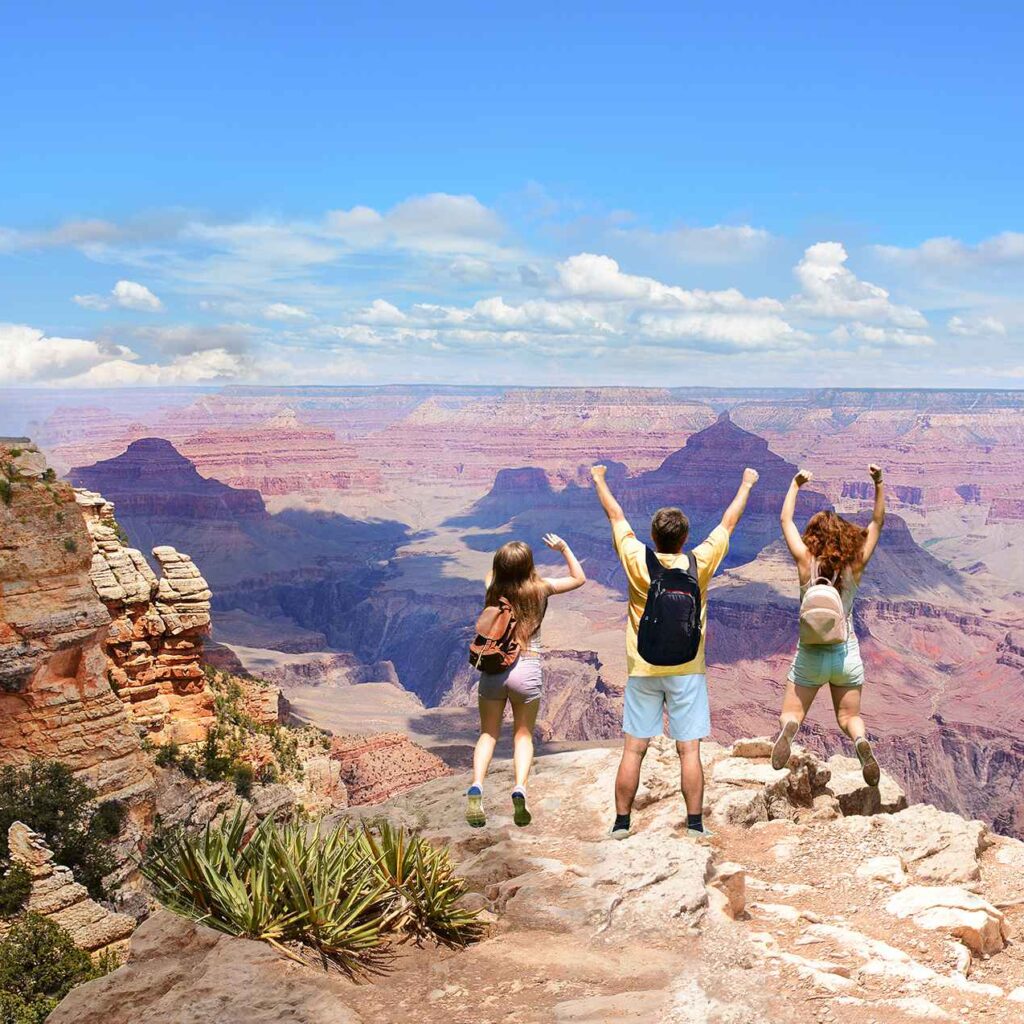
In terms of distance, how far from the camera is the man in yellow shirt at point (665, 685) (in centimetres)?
762

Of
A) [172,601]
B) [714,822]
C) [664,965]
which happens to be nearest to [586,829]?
[714,822]

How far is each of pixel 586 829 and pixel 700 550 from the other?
9.27 ft

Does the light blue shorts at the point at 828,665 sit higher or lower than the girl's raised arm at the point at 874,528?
lower

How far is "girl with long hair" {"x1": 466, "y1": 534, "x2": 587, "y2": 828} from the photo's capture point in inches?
310

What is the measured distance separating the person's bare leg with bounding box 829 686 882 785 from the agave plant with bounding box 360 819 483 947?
357 centimetres

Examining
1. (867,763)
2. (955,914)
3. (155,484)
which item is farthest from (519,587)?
(155,484)

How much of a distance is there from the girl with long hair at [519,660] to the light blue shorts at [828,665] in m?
2.09

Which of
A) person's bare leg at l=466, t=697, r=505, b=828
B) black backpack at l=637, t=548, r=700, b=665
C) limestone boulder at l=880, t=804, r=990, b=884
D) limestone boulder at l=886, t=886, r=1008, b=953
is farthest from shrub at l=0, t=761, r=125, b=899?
limestone boulder at l=886, t=886, r=1008, b=953

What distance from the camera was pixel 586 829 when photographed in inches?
344

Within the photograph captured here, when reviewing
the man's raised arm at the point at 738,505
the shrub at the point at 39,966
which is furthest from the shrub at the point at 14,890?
the man's raised arm at the point at 738,505

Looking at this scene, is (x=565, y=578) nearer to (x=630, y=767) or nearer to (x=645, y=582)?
(x=645, y=582)

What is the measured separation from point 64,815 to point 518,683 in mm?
11841

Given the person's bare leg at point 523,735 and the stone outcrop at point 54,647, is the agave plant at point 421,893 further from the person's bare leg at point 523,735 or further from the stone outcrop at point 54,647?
the stone outcrop at point 54,647

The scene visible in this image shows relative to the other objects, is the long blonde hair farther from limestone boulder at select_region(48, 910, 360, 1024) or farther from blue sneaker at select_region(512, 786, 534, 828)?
limestone boulder at select_region(48, 910, 360, 1024)
